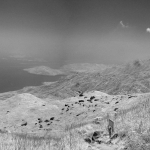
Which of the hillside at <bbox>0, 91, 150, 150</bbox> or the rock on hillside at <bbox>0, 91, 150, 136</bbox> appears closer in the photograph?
the hillside at <bbox>0, 91, 150, 150</bbox>

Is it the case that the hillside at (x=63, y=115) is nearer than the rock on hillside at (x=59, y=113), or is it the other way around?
the hillside at (x=63, y=115)

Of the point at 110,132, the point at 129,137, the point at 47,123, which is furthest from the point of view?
the point at 47,123

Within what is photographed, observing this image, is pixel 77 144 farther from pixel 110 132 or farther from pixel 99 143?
pixel 110 132

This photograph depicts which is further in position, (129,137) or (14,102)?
(14,102)

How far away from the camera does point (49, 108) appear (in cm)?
3769

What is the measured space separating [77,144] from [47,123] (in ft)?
74.2

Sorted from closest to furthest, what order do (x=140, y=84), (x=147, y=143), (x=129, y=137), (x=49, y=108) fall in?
(x=147, y=143)
(x=129, y=137)
(x=49, y=108)
(x=140, y=84)

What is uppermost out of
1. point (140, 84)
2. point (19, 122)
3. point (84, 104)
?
point (140, 84)

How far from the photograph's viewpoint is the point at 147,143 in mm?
6414

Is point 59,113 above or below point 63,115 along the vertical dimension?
above

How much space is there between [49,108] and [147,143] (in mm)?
32835

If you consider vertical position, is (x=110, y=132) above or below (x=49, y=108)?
above

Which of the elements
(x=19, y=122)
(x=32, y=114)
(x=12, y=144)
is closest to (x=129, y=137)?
(x=12, y=144)

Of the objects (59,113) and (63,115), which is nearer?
(63,115)
